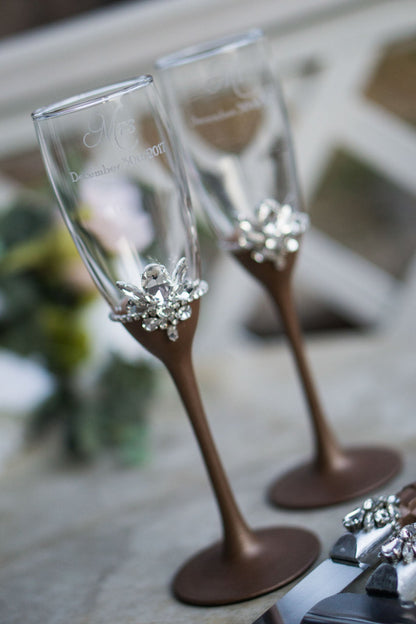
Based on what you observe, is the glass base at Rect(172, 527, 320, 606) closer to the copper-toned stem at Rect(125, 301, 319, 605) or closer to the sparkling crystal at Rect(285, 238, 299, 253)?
the copper-toned stem at Rect(125, 301, 319, 605)

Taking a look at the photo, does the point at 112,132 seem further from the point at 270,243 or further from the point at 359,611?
the point at 359,611

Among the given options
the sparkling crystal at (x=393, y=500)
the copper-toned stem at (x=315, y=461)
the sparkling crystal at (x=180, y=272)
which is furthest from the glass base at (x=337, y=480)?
→ the sparkling crystal at (x=180, y=272)

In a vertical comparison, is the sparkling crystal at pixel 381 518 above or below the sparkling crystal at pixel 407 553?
below

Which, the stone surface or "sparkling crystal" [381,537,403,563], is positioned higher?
"sparkling crystal" [381,537,403,563]

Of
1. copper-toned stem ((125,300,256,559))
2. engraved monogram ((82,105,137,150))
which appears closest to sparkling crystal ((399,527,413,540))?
copper-toned stem ((125,300,256,559))

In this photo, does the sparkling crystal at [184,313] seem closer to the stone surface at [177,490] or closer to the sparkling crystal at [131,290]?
the sparkling crystal at [131,290]

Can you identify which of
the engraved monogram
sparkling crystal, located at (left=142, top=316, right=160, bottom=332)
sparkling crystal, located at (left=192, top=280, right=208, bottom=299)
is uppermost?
the engraved monogram
